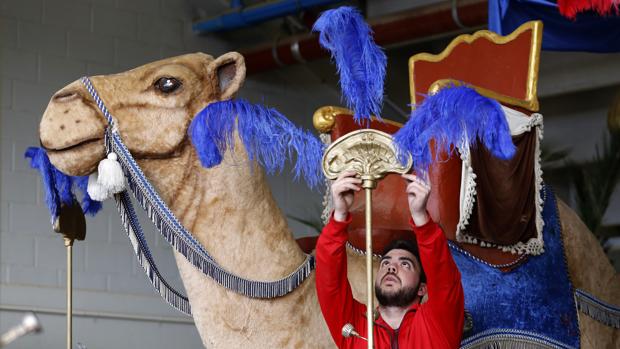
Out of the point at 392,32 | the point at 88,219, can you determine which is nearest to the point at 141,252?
the point at 88,219

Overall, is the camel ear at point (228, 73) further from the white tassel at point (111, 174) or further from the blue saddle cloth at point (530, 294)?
the blue saddle cloth at point (530, 294)

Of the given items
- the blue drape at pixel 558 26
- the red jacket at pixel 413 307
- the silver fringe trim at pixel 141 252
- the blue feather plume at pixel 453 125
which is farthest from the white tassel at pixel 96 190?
the blue drape at pixel 558 26

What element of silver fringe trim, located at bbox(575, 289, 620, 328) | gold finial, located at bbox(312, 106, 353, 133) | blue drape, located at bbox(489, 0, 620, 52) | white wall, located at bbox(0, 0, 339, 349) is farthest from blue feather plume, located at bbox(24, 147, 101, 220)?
white wall, located at bbox(0, 0, 339, 349)

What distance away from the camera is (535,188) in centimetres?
352

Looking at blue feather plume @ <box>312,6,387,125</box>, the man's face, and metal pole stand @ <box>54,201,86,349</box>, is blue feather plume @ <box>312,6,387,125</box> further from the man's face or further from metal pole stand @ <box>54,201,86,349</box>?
metal pole stand @ <box>54,201,86,349</box>

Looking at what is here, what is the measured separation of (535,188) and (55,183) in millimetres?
1597

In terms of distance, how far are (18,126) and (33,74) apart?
14.7 inches

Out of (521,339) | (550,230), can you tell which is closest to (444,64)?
(550,230)

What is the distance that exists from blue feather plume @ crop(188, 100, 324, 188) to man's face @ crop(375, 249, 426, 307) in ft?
1.02

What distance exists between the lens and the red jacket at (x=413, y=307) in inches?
103

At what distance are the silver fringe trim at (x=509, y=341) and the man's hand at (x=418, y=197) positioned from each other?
2.61 feet

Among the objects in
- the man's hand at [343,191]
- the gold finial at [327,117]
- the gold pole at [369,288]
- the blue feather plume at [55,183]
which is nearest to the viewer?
the gold pole at [369,288]

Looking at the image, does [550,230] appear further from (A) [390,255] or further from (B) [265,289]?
(B) [265,289]

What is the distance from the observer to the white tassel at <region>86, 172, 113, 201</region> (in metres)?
2.94
